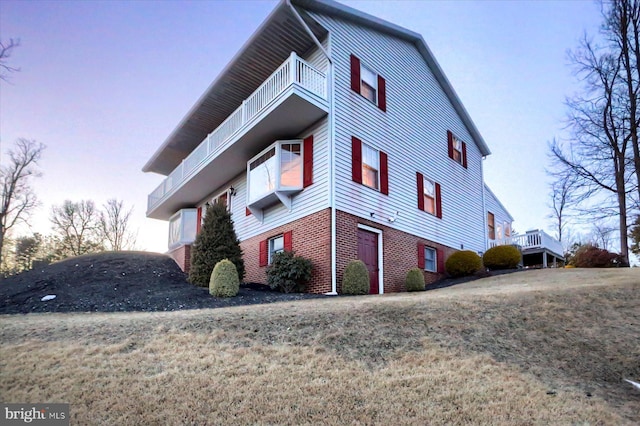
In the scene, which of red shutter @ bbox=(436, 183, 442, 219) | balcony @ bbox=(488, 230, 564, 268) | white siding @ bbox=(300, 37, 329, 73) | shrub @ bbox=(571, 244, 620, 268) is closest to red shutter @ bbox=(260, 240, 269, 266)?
white siding @ bbox=(300, 37, 329, 73)

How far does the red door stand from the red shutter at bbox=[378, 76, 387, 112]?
437cm

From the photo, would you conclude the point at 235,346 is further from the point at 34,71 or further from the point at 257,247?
the point at 257,247

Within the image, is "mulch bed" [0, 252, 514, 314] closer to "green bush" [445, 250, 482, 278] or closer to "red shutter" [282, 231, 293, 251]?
"green bush" [445, 250, 482, 278]

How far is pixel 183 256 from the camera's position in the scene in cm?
2006

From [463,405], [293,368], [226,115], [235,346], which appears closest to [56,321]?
[235,346]

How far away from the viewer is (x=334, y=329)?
674 cm

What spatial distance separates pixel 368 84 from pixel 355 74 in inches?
34.4

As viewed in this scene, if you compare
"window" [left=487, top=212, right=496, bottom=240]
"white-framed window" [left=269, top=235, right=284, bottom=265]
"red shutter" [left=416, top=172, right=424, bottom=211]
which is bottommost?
"white-framed window" [left=269, top=235, right=284, bottom=265]

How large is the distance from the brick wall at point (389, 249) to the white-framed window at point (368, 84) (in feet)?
13.8

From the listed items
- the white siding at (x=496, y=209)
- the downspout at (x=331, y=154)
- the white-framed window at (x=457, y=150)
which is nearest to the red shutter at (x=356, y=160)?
the downspout at (x=331, y=154)

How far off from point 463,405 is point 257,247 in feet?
36.9

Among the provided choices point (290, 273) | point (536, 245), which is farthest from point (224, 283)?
point (536, 245)

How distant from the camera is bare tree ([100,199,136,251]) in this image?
36.6 metres

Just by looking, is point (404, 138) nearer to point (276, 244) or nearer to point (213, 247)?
point (276, 244)
